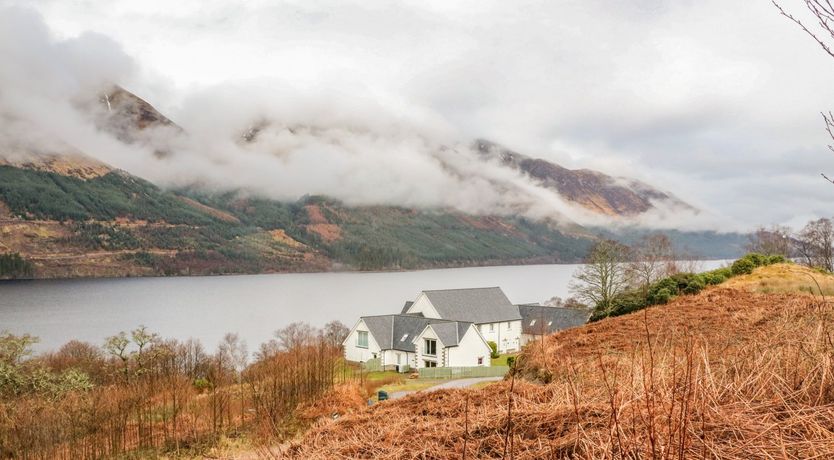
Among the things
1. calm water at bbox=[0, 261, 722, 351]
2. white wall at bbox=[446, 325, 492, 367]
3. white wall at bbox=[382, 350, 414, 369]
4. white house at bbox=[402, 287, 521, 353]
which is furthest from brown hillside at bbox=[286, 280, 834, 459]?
calm water at bbox=[0, 261, 722, 351]

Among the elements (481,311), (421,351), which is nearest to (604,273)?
(421,351)

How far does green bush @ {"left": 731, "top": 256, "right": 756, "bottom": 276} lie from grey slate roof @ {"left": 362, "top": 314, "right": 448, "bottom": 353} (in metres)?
31.5

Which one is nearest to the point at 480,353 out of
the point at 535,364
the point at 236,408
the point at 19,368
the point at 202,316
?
the point at 236,408

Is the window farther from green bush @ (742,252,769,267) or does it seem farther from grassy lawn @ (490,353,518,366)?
green bush @ (742,252,769,267)

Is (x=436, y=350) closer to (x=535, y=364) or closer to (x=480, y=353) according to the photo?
(x=480, y=353)

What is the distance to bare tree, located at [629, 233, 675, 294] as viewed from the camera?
47.1 m

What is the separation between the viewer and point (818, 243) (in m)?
50.6

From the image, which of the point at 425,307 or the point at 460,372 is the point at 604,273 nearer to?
the point at 460,372

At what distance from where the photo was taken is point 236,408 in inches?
958

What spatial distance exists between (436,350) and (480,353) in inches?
197

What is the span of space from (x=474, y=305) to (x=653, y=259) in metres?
18.9

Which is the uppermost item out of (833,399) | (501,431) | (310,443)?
(833,399)

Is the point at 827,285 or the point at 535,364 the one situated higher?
the point at 827,285

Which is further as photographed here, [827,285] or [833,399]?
[827,285]
